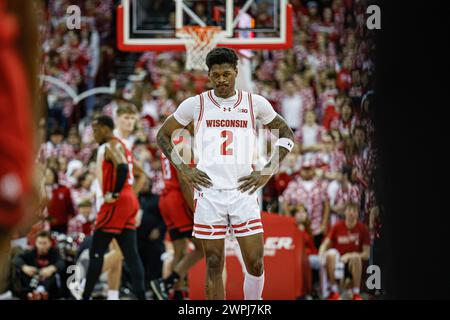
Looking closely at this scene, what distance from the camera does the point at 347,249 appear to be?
973 centimetres

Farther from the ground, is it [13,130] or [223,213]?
[13,130]

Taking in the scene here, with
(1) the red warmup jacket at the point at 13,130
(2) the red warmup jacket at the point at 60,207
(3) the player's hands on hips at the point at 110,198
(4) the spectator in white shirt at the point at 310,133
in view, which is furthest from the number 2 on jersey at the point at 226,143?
(4) the spectator in white shirt at the point at 310,133

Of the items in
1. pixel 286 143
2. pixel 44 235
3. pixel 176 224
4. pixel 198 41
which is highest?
pixel 198 41

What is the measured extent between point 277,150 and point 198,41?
3.75 meters

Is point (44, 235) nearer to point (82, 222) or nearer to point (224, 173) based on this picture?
point (82, 222)

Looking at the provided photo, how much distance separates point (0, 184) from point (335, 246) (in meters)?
7.66

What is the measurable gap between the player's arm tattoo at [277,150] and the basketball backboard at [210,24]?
3290 millimetres

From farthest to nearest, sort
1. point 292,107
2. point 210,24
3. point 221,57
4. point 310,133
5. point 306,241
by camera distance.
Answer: point 292,107 < point 310,133 < point 306,241 < point 210,24 < point 221,57

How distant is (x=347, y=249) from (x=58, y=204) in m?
4.04

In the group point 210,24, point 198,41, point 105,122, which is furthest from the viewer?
point 210,24

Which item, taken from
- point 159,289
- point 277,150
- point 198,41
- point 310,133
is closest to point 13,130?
point 277,150

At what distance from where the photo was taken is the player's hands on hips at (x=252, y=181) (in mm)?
6545

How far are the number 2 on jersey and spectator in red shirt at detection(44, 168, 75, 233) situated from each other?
5.06 m

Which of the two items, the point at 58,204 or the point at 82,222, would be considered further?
the point at 58,204
